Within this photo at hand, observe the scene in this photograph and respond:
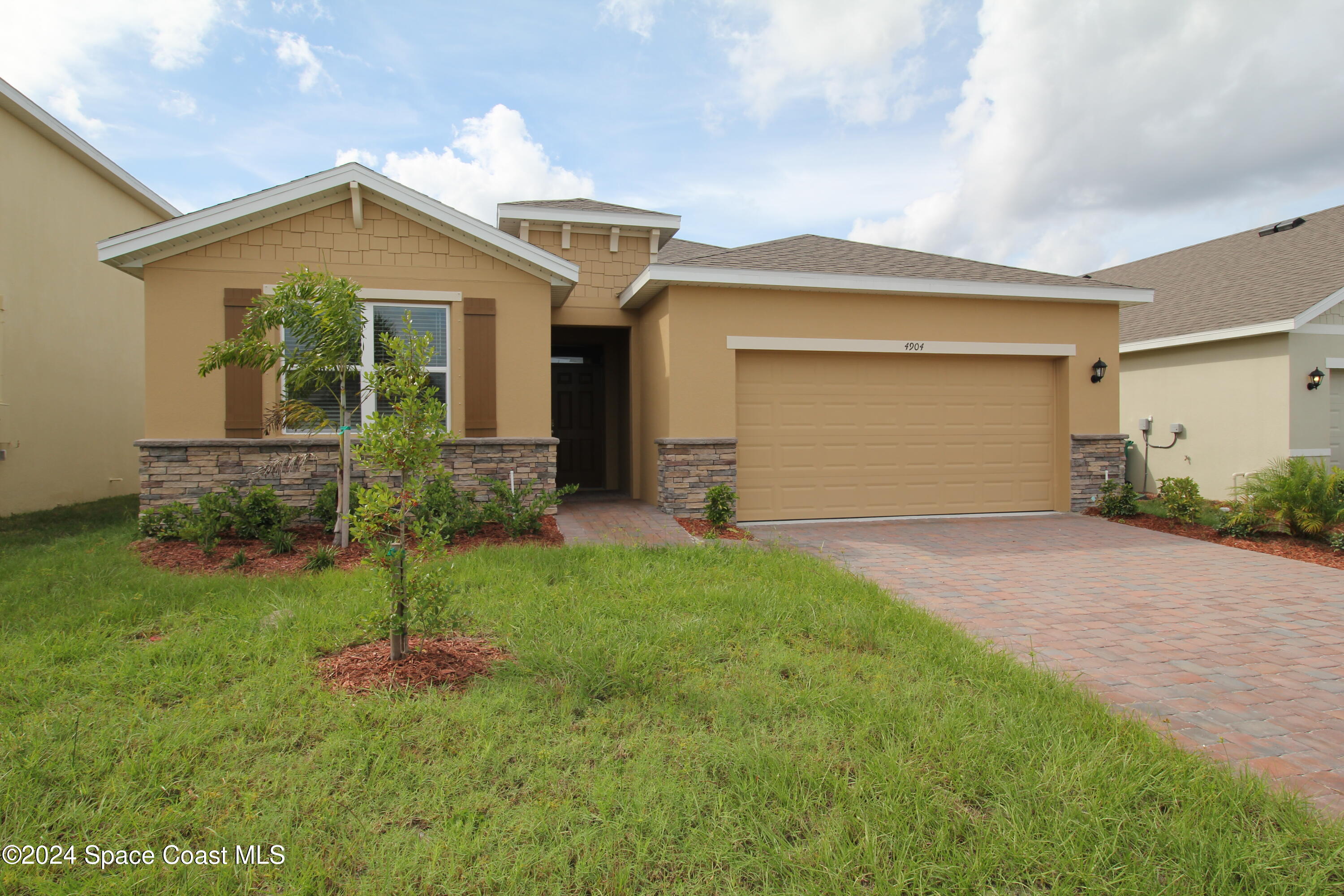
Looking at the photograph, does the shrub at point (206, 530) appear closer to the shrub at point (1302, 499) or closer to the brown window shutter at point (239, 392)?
the brown window shutter at point (239, 392)

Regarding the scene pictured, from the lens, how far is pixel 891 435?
1002cm

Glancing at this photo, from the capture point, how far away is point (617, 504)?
10.5 m

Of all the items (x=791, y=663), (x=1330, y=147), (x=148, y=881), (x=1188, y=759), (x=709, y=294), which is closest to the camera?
(x=148, y=881)

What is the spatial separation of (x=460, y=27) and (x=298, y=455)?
544cm

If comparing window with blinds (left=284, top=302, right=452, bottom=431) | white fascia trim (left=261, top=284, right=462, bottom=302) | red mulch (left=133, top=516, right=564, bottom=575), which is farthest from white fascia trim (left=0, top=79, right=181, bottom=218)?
red mulch (left=133, top=516, right=564, bottom=575)

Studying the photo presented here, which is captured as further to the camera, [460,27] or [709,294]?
[709,294]

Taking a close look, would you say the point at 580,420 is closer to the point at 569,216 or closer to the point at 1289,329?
the point at 569,216

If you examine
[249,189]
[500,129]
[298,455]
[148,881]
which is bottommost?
[148,881]

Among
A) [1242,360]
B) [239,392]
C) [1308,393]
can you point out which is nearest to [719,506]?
[239,392]

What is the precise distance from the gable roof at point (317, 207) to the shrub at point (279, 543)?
3.80 m

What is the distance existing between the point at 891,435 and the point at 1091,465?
325 cm

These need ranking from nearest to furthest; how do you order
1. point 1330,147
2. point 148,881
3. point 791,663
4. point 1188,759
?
point 148,881
point 1188,759
point 791,663
point 1330,147

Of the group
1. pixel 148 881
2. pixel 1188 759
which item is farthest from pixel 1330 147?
pixel 148 881

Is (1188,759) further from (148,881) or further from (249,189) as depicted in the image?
(249,189)
